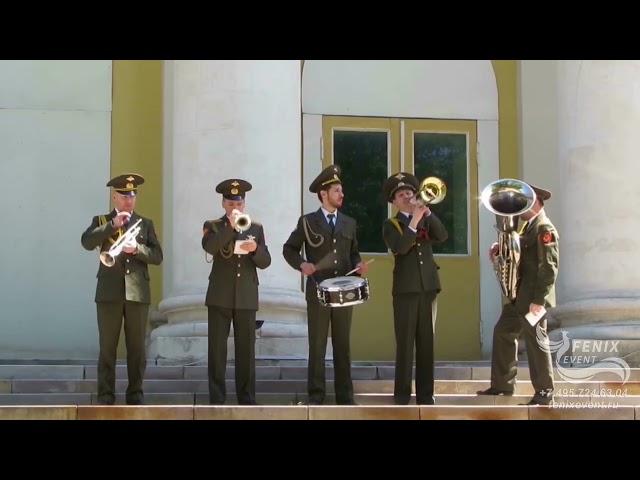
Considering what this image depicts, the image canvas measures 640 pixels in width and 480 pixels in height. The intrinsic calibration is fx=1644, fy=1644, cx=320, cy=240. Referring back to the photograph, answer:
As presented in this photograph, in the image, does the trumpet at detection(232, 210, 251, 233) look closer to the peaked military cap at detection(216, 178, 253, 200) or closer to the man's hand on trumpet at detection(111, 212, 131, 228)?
the peaked military cap at detection(216, 178, 253, 200)

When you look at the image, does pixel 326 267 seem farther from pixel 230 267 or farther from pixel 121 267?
pixel 121 267

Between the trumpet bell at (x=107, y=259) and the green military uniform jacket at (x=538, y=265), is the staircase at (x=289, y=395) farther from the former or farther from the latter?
the trumpet bell at (x=107, y=259)

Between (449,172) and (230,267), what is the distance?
6128mm

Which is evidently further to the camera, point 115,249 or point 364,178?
point 364,178

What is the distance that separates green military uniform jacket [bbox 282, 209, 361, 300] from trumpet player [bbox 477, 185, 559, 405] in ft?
4.21

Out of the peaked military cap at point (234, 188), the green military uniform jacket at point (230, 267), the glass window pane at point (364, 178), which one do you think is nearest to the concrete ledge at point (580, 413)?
the green military uniform jacket at point (230, 267)

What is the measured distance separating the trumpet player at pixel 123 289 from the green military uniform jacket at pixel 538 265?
10.5ft

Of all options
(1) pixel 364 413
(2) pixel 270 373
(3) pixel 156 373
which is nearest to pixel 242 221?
(2) pixel 270 373

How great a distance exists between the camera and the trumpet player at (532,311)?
13812 millimetres

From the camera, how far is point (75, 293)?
752 inches

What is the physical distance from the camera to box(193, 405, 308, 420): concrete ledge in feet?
41.9

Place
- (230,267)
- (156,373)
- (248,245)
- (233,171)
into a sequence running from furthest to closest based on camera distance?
(233,171) < (156,373) < (230,267) < (248,245)

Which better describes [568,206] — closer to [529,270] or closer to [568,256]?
[568,256]

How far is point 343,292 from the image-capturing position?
46.2 feet
